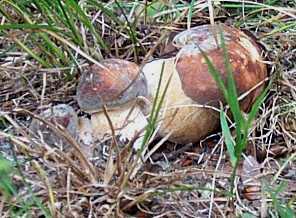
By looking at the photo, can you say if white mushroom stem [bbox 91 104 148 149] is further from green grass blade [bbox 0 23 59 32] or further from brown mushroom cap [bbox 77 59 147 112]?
green grass blade [bbox 0 23 59 32]

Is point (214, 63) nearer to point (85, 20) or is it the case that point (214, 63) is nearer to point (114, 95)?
point (114, 95)

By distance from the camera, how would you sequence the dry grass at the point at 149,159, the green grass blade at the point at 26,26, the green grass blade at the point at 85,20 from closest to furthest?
the dry grass at the point at 149,159 → the green grass blade at the point at 26,26 → the green grass blade at the point at 85,20

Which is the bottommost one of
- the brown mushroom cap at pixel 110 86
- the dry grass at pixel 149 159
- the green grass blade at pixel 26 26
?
the dry grass at pixel 149 159

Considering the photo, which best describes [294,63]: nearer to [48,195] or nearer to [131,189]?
[131,189]

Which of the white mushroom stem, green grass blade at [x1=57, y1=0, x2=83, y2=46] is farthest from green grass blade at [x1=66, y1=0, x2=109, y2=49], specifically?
the white mushroom stem

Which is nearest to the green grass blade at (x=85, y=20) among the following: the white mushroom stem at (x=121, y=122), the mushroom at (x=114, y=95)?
the mushroom at (x=114, y=95)

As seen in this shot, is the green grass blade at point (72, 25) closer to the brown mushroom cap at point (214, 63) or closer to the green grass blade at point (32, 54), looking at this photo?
the green grass blade at point (32, 54)

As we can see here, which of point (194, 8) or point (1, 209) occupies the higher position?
point (194, 8)

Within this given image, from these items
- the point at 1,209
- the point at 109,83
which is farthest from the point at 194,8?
the point at 1,209
